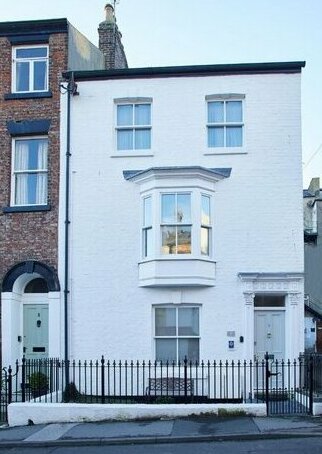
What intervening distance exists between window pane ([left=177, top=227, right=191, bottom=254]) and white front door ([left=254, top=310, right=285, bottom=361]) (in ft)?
8.72

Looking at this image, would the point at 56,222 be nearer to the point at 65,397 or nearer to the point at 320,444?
the point at 65,397

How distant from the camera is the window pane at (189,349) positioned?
63.5ft

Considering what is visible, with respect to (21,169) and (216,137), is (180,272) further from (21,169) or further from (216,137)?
(21,169)

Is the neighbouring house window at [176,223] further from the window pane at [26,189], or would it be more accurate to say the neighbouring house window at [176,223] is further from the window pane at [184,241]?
the window pane at [26,189]

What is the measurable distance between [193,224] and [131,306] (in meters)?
2.85

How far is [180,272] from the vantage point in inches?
752

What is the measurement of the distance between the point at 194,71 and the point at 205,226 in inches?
174

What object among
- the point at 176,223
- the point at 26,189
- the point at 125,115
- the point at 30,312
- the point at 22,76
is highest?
the point at 22,76

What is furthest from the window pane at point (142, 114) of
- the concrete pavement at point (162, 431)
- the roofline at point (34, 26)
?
the concrete pavement at point (162, 431)

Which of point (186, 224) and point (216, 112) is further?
point (216, 112)

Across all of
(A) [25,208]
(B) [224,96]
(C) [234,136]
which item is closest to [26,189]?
(A) [25,208]

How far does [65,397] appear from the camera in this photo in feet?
59.9

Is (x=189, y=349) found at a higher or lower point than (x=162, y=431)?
higher

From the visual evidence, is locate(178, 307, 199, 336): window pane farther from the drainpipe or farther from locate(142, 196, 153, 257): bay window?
the drainpipe
